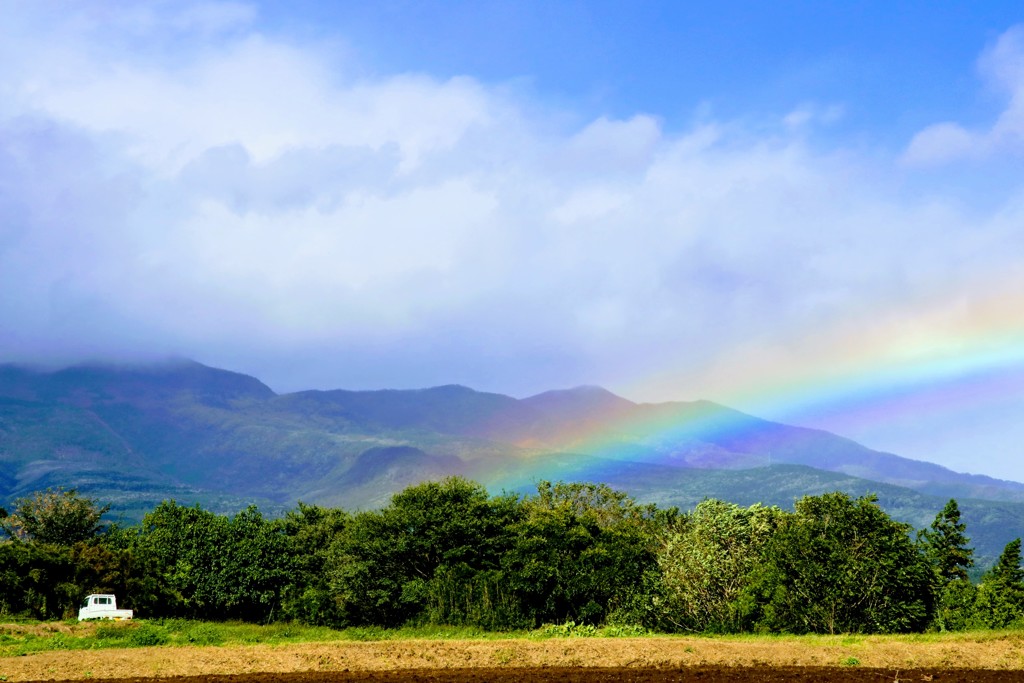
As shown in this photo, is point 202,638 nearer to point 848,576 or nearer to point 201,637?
point 201,637

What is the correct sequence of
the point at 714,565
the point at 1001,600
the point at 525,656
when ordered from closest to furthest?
the point at 525,656, the point at 1001,600, the point at 714,565

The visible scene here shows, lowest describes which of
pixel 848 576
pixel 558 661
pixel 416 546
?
pixel 558 661

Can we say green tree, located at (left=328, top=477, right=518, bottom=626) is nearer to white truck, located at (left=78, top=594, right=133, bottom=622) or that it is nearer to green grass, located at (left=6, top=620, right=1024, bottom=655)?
green grass, located at (left=6, top=620, right=1024, bottom=655)

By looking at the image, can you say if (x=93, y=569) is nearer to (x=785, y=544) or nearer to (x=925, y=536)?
(x=785, y=544)

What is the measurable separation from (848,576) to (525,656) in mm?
20307

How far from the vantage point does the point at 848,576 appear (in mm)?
47969

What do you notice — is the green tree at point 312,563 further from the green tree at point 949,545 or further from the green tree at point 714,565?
the green tree at point 949,545

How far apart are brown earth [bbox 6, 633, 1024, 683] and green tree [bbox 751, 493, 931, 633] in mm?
8751

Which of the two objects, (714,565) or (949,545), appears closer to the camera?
(714,565)

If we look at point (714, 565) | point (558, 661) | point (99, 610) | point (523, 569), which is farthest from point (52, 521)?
point (558, 661)

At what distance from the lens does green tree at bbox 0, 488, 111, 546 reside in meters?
87.7

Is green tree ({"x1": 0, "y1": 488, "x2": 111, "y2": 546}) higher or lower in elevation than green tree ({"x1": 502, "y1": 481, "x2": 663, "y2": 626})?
higher

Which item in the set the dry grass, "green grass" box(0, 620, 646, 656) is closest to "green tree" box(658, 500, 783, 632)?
"green grass" box(0, 620, 646, 656)

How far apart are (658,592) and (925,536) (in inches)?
860
